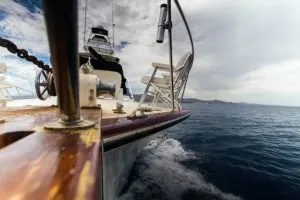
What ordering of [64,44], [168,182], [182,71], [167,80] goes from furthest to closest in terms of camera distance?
[167,80] → [168,182] → [182,71] → [64,44]

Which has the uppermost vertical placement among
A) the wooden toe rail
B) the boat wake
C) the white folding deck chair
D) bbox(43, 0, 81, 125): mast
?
the white folding deck chair

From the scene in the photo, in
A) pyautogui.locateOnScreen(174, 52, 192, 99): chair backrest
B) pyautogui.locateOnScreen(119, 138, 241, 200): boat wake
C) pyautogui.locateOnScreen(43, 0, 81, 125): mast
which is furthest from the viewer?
pyautogui.locateOnScreen(174, 52, 192, 99): chair backrest

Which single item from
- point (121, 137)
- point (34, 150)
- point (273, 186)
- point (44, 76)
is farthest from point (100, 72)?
point (34, 150)

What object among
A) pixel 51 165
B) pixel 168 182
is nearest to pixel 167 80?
pixel 168 182

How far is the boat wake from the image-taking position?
157 inches

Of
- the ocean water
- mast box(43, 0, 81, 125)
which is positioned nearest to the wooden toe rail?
mast box(43, 0, 81, 125)

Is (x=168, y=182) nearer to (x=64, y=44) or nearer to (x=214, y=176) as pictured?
(x=214, y=176)

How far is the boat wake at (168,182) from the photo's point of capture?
400 cm

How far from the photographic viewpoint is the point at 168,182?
4.60 m

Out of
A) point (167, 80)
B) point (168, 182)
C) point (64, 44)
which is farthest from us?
point (167, 80)

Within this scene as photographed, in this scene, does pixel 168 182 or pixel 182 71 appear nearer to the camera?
pixel 182 71

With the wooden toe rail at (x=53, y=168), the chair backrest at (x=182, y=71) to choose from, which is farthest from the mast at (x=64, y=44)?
the chair backrest at (x=182, y=71)

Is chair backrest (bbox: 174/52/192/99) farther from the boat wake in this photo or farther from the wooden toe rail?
the wooden toe rail

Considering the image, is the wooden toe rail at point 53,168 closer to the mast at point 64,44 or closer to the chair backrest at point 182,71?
the mast at point 64,44
